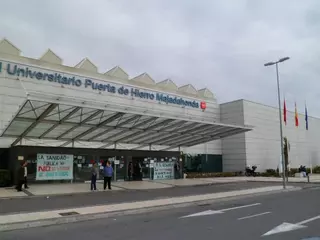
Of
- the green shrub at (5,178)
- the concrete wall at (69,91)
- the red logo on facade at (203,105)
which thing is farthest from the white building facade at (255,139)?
the green shrub at (5,178)

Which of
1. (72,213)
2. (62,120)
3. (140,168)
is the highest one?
(62,120)

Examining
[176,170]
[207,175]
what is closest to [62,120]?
[176,170]

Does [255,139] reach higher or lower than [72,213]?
higher

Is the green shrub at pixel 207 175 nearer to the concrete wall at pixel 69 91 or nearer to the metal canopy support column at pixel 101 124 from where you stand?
the concrete wall at pixel 69 91

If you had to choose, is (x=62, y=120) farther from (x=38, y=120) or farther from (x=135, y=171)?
(x=135, y=171)

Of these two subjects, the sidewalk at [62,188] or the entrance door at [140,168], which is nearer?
the sidewalk at [62,188]

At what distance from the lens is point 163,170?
30.3 m

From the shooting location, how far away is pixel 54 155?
A: 23812mm

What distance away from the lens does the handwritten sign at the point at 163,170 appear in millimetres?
29688

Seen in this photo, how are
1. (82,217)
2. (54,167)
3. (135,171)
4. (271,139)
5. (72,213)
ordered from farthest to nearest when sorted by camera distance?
(271,139) → (135,171) → (54,167) → (72,213) → (82,217)

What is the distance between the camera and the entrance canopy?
748 inches

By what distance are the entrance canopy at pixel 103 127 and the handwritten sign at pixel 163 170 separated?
2.03 m

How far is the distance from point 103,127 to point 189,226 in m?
14.4

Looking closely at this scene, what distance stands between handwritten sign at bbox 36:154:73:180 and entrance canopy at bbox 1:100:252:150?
1.67 metres
